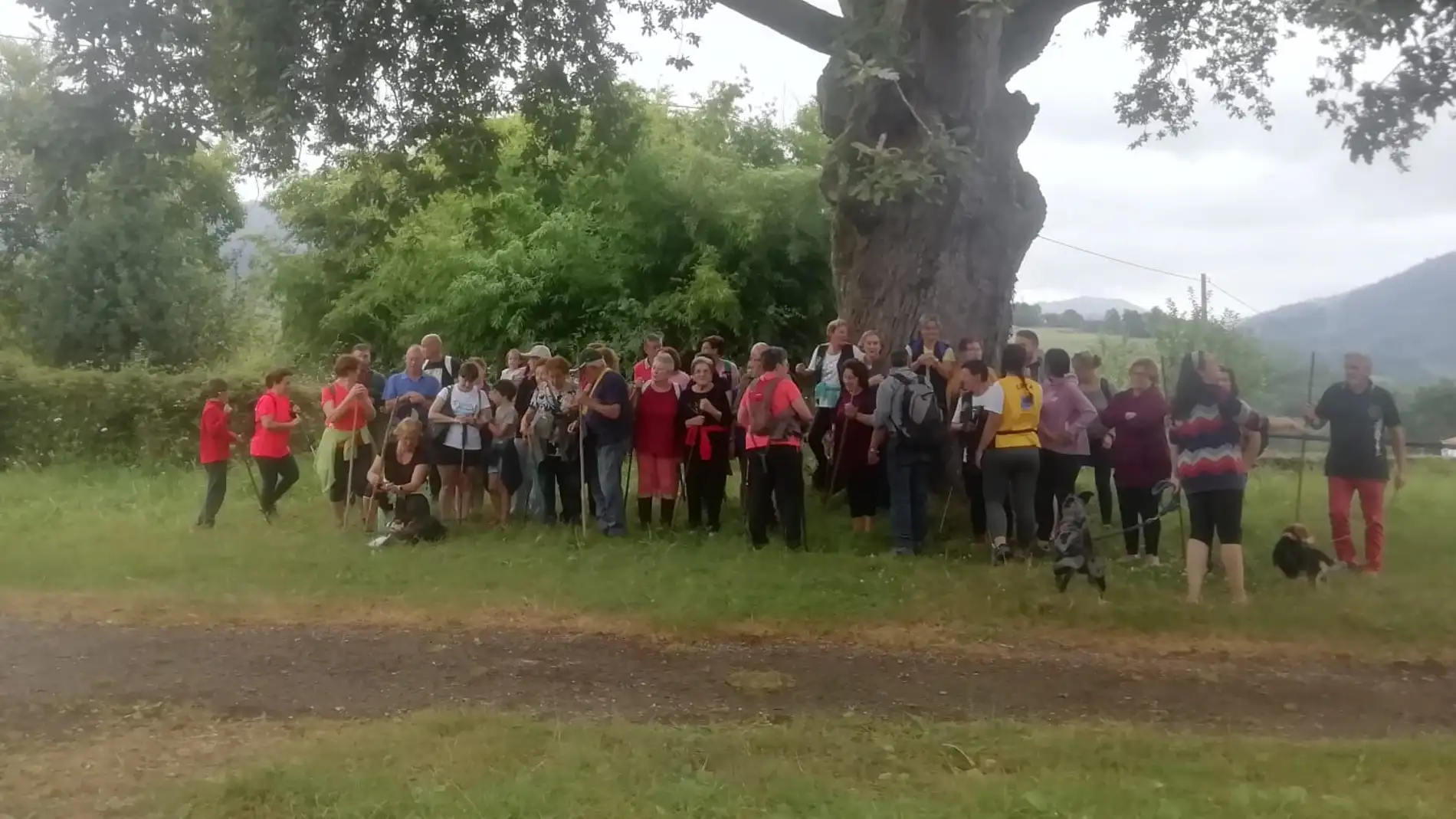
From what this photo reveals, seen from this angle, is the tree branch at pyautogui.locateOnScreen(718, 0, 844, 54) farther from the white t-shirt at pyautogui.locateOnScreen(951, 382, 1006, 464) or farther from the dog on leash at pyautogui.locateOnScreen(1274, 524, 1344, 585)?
the dog on leash at pyautogui.locateOnScreen(1274, 524, 1344, 585)

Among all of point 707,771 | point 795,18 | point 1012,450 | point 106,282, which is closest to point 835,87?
point 795,18

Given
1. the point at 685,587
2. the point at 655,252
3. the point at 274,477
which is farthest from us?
the point at 655,252

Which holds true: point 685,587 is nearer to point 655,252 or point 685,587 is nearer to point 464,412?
point 464,412

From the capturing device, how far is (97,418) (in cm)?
1772

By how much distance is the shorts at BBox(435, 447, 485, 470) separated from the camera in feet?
36.7

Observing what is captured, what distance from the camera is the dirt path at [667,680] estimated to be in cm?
619

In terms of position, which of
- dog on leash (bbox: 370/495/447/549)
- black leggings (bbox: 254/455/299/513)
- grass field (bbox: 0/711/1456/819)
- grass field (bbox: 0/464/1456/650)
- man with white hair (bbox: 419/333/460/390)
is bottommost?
grass field (bbox: 0/711/1456/819)

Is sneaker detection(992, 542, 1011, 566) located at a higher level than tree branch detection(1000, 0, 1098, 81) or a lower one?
lower

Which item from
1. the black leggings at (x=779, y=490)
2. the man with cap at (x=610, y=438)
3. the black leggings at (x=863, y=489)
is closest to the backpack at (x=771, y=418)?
the black leggings at (x=779, y=490)

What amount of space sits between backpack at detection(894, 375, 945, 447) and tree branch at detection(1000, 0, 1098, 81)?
158 inches

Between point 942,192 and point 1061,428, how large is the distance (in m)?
2.34

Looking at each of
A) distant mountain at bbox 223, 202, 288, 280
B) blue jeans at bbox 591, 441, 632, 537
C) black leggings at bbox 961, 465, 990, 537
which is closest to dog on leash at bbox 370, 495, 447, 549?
blue jeans at bbox 591, 441, 632, 537

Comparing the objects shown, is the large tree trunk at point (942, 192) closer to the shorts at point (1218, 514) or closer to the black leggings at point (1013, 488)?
the black leggings at point (1013, 488)

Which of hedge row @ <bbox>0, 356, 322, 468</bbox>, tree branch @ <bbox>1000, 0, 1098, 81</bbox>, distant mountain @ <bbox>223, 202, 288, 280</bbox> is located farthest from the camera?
distant mountain @ <bbox>223, 202, 288, 280</bbox>
